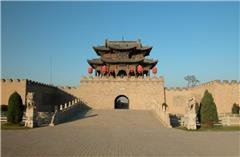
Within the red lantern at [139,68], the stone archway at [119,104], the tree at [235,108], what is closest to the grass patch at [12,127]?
the tree at [235,108]

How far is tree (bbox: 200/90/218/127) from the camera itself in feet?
67.2


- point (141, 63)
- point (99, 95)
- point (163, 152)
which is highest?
point (141, 63)

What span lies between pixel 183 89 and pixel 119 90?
28.0 ft

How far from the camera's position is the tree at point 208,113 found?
20469 millimetres

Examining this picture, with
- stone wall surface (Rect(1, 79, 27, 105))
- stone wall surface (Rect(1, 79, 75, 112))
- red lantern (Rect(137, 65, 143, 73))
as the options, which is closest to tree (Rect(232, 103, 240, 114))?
red lantern (Rect(137, 65, 143, 73))

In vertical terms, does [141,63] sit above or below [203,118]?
above

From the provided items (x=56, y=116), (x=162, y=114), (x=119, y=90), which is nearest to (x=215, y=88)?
(x=119, y=90)

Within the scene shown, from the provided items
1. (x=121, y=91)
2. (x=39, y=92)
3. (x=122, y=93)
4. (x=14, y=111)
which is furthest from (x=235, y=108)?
(x=14, y=111)

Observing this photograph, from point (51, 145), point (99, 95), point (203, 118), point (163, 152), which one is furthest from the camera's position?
point (99, 95)

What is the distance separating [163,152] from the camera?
10.4 m

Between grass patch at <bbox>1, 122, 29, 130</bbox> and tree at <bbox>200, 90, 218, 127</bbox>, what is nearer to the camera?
grass patch at <bbox>1, 122, 29, 130</bbox>

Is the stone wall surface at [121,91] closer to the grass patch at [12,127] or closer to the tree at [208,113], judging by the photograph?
the tree at [208,113]

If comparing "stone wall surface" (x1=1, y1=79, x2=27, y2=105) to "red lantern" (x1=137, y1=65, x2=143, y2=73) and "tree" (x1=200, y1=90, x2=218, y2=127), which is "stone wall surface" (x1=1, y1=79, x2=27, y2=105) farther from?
"tree" (x1=200, y1=90, x2=218, y2=127)

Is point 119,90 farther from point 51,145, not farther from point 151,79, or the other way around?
point 51,145
